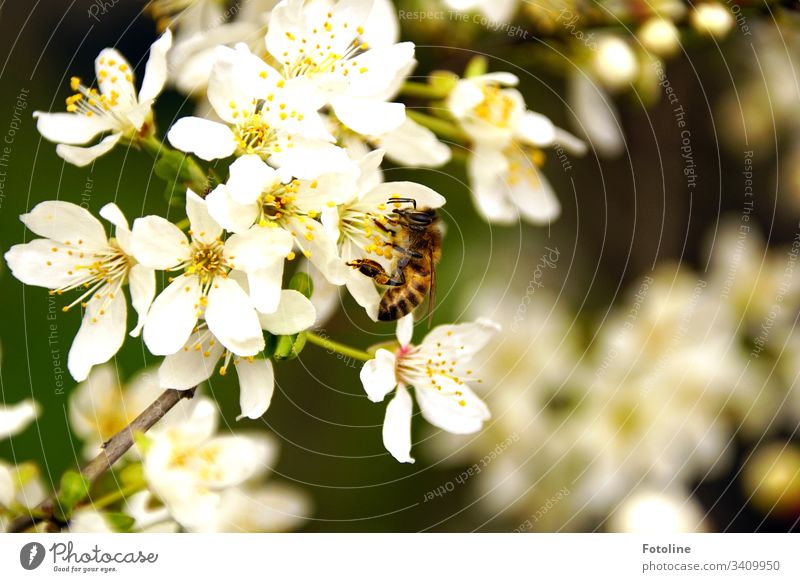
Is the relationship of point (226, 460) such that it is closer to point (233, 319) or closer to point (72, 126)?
point (233, 319)

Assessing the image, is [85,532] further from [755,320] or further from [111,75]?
[755,320]

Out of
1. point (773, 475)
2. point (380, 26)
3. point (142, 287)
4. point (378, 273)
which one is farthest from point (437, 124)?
point (773, 475)

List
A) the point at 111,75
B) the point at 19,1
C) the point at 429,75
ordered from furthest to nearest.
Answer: the point at 19,1
the point at 429,75
the point at 111,75

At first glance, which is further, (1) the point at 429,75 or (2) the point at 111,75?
(1) the point at 429,75

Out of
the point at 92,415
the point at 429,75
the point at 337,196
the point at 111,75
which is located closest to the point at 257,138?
the point at 337,196

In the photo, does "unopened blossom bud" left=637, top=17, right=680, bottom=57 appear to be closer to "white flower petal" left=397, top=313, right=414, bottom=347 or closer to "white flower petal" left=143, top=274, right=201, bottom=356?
"white flower petal" left=397, top=313, right=414, bottom=347

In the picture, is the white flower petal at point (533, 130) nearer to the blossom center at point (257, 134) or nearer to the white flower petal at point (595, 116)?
the white flower petal at point (595, 116)

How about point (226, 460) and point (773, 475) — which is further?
point (773, 475)
